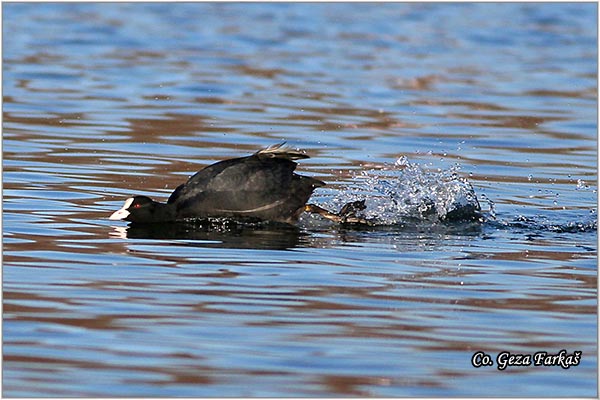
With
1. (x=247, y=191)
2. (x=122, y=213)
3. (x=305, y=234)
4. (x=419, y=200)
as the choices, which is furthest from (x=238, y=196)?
(x=419, y=200)

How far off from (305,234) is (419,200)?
899mm

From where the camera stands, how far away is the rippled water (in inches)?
193

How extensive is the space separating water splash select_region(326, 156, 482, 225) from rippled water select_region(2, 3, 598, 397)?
0.08 ft

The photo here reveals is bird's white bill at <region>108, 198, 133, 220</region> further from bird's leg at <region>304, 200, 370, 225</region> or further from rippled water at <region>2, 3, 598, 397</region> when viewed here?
bird's leg at <region>304, 200, 370, 225</region>

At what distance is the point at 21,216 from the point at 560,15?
18.0m

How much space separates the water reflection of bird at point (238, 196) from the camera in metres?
7.81

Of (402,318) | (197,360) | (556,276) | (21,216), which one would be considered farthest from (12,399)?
(21,216)

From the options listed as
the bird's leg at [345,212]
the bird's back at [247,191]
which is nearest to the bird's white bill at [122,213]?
the bird's back at [247,191]

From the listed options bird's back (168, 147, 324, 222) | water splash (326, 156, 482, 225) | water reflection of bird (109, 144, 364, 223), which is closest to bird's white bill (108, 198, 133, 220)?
water reflection of bird (109, 144, 364, 223)

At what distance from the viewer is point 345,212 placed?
8.12m

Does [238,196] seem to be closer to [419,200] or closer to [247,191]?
[247,191]

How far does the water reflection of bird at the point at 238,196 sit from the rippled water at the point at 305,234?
122 mm

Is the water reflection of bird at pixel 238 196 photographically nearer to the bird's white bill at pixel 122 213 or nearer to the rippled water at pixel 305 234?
the bird's white bill at pixel 122 213

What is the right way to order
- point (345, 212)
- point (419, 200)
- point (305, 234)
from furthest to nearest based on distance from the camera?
point (419, 200), point (345, 212), point (305, 234)
